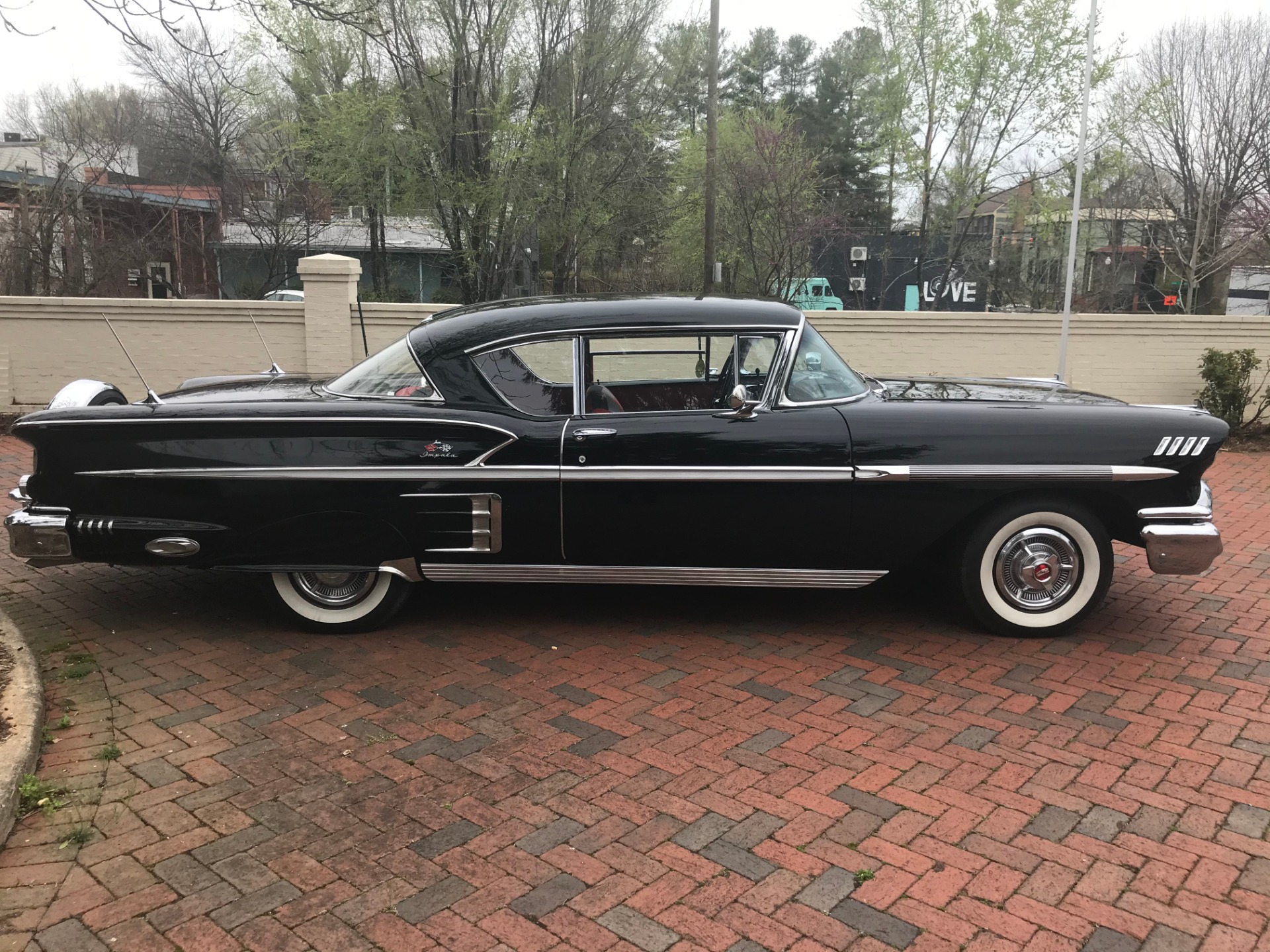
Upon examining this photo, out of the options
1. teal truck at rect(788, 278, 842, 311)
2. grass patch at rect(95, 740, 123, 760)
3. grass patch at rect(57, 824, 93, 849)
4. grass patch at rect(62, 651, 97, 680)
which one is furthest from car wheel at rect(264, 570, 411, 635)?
teal truck at rect(788, 278, 842, 311)

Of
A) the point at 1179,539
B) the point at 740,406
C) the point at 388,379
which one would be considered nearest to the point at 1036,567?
the point at 1179,539

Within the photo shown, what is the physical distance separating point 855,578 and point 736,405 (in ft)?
3.26

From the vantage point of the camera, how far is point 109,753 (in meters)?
3.59

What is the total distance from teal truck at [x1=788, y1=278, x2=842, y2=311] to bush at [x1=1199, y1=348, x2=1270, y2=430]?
11870 mm

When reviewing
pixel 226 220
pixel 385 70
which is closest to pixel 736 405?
pixel 385 70

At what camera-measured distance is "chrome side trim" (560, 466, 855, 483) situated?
14.9ft

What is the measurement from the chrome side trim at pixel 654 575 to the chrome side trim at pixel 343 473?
1.42ft

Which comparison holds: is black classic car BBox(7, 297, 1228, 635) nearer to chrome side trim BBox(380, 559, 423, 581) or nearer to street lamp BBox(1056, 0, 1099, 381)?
chrome side trim BBox(380, 559, 423, 581)

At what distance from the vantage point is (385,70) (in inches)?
669

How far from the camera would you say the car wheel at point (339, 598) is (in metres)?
4.75

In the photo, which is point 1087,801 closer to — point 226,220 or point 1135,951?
point 1135,951

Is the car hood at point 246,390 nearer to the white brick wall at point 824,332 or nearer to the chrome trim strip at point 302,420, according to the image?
the chrome trim strip at point 302,420

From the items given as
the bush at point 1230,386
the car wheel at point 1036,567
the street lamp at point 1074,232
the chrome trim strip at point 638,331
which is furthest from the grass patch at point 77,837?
the bush at point 1230,386

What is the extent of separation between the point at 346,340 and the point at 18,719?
8.86m
